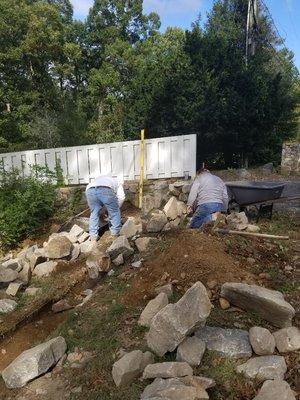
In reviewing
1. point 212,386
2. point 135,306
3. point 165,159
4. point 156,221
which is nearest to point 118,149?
point 165,159

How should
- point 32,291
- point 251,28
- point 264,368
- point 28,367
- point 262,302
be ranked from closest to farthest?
point 264,368
point 28,367
point 262,302
point 32,291
point 251,28

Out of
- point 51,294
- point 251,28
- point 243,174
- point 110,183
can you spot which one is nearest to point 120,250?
point 51,294

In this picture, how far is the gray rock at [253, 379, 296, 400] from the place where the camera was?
90.4 inches

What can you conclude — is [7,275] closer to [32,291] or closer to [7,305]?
[32,291]

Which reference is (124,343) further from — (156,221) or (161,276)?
(156,221)

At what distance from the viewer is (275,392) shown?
2322 mm

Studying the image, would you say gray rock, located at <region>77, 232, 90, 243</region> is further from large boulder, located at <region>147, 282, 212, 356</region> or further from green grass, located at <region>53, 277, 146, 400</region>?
large boulder, located at <region>147, 282, 212, 356</region>

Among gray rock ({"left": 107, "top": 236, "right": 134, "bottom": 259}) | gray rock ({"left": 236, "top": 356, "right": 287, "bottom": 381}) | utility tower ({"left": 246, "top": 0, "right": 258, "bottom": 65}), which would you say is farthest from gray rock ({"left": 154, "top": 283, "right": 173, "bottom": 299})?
utility tower ({"left": 246, "top": 0, "right": 258, "bottom": 65})

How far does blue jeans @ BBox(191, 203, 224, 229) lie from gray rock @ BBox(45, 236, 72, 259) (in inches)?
83.1

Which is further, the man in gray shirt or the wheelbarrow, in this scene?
the wheelbarrow

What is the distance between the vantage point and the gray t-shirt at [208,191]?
5652 millimetres

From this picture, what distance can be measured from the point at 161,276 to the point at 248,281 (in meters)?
0.92

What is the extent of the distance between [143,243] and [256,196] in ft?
6.99

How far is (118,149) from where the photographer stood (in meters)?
8.58
